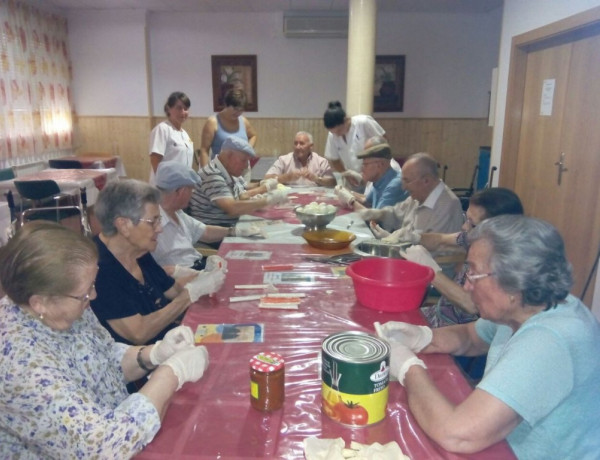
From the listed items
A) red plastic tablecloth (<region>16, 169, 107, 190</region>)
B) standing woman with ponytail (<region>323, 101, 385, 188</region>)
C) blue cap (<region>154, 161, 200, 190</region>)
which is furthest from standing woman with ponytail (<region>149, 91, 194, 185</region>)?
blue cap (<region>154, 161, 200, 190</region>)

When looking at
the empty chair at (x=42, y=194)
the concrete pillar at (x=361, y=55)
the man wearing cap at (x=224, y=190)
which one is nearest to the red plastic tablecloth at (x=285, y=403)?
the man wearing cap at (x=224, y=190)

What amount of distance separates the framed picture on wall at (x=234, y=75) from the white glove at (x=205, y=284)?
5400 millimetres

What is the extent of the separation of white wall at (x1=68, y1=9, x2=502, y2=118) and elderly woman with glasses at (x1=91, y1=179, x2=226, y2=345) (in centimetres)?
539

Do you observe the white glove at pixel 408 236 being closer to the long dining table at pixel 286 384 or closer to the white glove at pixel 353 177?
the long dining table at pixel 286 384

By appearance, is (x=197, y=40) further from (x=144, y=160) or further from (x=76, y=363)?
(x=76, y=363)

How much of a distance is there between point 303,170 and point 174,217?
2.30 metres

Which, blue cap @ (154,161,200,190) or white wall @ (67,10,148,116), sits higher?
white wall @ (67,10,148,116)

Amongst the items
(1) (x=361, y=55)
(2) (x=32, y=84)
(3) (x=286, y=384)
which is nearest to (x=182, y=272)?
(3) (x=286, y=384)

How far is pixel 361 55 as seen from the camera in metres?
5.45

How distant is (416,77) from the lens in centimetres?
688

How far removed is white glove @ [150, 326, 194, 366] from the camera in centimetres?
139

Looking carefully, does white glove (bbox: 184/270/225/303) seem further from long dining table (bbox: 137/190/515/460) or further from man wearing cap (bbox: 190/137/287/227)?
man wearing cap (bbox: 190/137/287/227)

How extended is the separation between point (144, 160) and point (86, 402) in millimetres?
6404

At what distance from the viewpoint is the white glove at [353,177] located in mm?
4438
